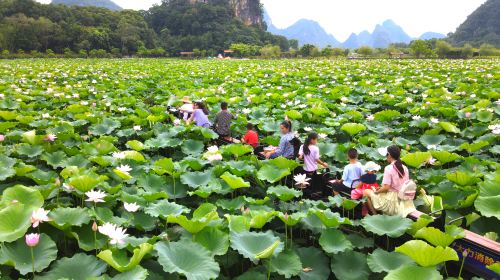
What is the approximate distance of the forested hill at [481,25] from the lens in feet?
258

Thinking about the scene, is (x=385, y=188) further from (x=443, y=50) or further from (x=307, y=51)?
(x=307, y=51)

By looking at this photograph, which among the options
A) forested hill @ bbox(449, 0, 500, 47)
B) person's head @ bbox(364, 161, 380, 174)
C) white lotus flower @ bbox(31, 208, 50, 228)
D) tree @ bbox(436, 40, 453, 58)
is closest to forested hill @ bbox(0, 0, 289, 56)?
tree @ bbox(436, 40, 453, 58)

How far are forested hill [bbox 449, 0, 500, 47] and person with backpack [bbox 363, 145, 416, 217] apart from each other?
280 ft

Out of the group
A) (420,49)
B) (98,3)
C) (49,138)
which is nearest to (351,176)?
(49,138)

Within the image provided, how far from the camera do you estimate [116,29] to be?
2383 inches

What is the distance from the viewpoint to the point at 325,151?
19.1 ft

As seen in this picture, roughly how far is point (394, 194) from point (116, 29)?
63.6 metres

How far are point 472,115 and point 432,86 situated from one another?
206 inches

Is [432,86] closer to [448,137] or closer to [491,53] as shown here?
[448,137]

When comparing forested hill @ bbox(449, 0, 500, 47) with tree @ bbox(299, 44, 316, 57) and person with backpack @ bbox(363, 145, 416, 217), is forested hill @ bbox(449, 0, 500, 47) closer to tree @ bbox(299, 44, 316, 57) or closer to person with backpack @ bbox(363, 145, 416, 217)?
tree @ bbox(299, 44, 316, 57)

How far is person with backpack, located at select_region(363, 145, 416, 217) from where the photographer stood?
381 cm

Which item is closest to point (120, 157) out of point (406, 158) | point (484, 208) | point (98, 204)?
point (98, 204)

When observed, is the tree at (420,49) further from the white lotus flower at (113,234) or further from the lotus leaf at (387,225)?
the white lotus flower at (113,234)

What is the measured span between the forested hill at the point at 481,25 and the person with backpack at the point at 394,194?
85243 mm
